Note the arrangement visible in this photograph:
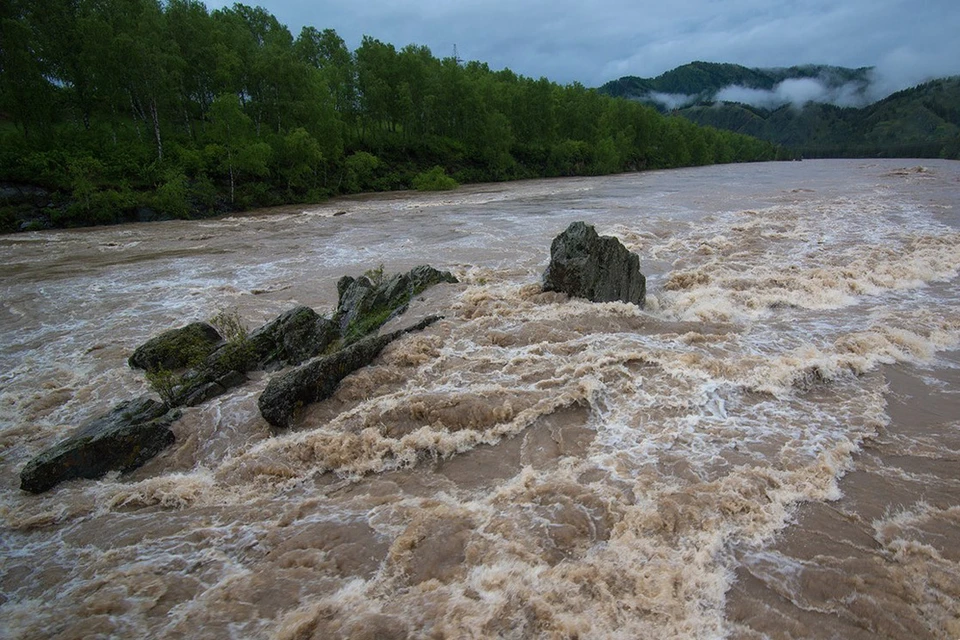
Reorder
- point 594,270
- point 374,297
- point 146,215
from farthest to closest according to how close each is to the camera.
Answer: point 146,215
point 374,297
point 594,270

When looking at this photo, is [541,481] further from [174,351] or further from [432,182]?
[432,182]

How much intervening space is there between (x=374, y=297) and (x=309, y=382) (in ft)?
19.8

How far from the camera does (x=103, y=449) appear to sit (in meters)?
8.52

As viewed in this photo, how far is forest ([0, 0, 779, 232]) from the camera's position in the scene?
37.6 metres

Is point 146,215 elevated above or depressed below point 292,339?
above

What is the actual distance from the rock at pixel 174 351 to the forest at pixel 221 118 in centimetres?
3024

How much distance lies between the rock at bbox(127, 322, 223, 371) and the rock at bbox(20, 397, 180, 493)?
312 cm

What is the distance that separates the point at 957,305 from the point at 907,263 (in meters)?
4.55

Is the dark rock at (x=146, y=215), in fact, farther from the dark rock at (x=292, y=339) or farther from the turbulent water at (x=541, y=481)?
the dark rock at (x=292, y=339)

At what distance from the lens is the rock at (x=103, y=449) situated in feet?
26.6

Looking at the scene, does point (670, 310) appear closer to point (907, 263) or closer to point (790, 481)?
point (790, 481)

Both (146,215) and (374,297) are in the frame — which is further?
(146,215)

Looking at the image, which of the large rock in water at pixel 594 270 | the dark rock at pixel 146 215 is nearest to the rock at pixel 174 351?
the large rock in water at pixel 594 270

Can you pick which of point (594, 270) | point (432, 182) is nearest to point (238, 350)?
point (594, 270)
